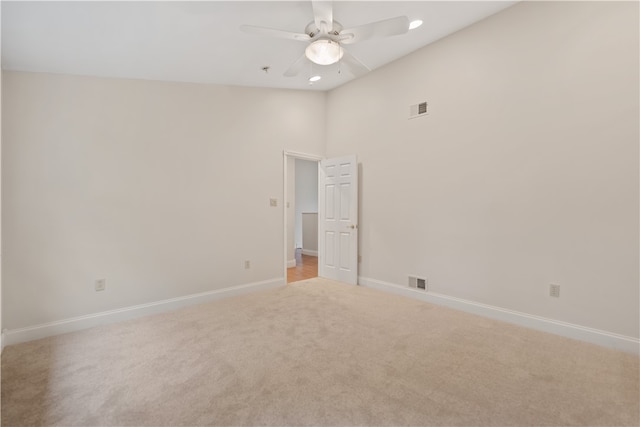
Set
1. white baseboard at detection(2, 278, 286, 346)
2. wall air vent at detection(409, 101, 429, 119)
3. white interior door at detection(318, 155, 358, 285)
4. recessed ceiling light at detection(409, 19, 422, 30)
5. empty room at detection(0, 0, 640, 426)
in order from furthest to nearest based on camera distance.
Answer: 1. white interior door at detection(318, 155, 358, 285)
2. wall air vent at detection(409, 101, 429, 119)
3. recessed ceiling light at detection(409, 19, 422, 30)
4. white baseboard at detection(2, 278, 286, 346)
5. empty room at detection(0, 0, 640, 426)

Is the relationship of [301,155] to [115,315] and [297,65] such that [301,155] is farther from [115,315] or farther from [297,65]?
[115,315]

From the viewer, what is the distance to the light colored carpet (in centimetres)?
173

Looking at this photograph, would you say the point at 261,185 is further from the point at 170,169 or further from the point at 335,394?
the point at 335,394

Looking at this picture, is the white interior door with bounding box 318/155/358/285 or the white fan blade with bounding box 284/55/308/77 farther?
the white interior door with bounding box 318/155/358/285

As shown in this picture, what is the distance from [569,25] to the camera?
272 centimetres

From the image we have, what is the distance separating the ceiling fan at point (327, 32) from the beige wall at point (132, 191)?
68.3 inches

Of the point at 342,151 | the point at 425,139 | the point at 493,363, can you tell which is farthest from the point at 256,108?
the point at 493,363

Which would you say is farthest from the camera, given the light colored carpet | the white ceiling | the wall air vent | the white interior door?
the white interior door

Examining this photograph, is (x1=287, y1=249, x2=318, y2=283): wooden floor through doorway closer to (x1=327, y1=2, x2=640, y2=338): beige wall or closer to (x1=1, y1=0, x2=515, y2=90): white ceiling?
(x1=327, y1=2, x2=640, y2=338): beige wall

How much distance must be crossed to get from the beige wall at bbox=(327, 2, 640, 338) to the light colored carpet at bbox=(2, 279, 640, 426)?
0.58 metres

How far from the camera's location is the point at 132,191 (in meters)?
3.26

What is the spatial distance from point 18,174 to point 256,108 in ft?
8.78

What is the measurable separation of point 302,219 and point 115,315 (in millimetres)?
5411

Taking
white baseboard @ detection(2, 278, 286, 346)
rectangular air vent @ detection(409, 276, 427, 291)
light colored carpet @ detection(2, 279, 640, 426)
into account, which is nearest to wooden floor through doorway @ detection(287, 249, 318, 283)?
white baseboard @ detection(2, 278, 286, 346)
